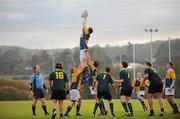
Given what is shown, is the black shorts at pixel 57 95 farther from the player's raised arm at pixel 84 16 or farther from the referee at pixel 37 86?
the referee at pixel 37 86

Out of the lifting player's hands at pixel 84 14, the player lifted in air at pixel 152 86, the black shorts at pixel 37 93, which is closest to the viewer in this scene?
the player lifted in air at pixel 152 86

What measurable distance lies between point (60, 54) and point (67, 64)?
2.45 m

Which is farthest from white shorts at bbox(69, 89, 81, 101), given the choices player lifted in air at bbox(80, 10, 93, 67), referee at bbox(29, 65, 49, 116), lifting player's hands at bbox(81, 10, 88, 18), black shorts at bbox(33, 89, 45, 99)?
lifting player's hands at bbox(81, 10, 88, 18)

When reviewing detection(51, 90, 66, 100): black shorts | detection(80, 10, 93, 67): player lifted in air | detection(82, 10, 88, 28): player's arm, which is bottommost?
detection(51, 90, 66, 100): black shorts

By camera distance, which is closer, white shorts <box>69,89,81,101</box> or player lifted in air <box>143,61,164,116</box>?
player lifted in air <box>143,61,164,116</box>

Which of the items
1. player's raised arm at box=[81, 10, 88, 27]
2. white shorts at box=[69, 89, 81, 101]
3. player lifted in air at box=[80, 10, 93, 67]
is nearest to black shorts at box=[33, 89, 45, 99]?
white shorts at box=[69, 89, 81, 101]

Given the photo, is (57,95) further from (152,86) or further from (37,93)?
(37,93)

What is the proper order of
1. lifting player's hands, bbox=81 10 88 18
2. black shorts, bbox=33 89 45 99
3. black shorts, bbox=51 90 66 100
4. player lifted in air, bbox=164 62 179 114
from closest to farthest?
black shorts, bbox=51 90 66 100, lifting player's hands, bbox=81 10 88 18, player lifted in air, bbox=164 62 179 114, black shorts, bbox=33 89 45 99

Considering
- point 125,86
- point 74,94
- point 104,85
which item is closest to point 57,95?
point 74,94

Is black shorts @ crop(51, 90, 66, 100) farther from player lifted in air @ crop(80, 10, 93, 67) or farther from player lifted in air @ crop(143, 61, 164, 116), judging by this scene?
player lifted in air @ crop(143, 61, 164, 116)

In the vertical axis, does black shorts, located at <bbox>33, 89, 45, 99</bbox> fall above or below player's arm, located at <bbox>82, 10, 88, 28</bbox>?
below

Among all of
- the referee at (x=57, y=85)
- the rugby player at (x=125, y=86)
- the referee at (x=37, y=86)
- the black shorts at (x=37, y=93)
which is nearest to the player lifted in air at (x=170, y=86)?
the rugby player at (x=125, y=86)

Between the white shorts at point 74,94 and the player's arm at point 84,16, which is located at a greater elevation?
the player's arm at point 84,16

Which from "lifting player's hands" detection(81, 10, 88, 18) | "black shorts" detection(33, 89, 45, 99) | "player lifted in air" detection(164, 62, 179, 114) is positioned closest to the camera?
"lifting player's hands" detection(81, 10, 88, 18)
